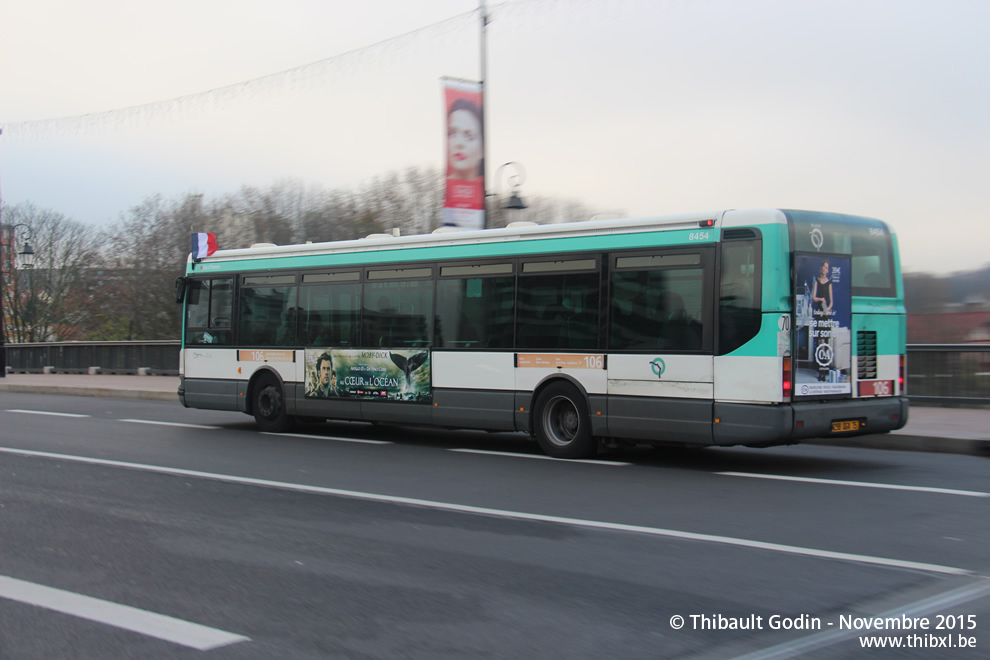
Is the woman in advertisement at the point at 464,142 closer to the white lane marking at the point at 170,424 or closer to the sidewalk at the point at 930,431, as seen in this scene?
the white lane marking at the point at 170,424

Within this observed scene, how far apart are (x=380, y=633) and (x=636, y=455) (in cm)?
766

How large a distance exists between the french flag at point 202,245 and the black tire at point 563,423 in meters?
7.59

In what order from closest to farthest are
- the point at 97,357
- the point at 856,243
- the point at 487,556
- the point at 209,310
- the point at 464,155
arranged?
the point at 487,556 → the point at 856,243 → the point at 209,310 → the point at 464,155 → the point at 97,357

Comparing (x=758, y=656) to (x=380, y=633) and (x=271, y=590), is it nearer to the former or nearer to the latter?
(x=380, y=633)

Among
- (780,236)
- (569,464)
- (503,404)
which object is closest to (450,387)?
(503,404)

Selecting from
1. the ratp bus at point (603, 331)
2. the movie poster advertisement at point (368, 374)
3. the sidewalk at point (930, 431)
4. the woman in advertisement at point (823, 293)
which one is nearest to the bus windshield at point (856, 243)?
the ratp bus at point (603, 331)

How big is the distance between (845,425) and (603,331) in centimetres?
289

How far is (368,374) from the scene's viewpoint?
13953mm

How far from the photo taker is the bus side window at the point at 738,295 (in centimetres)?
1014

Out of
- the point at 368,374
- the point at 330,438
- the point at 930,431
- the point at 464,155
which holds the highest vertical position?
the point at 464,155

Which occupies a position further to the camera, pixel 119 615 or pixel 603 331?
pixel 603 331

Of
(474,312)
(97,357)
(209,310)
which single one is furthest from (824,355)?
(97,357)

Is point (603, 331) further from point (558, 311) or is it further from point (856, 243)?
point (856, 243)

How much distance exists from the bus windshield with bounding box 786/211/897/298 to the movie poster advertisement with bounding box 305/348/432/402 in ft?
17.6
